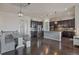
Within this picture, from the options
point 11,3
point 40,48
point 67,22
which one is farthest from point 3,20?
point 67,22

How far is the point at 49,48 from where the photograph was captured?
2814 millimetres

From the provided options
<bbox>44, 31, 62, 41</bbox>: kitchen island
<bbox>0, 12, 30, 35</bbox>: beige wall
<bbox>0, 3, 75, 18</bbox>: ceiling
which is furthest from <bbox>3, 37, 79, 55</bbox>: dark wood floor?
<bbox>0, 3, 75, 18</bbox>: ceiling

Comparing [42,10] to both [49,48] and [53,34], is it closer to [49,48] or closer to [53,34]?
[53,34]

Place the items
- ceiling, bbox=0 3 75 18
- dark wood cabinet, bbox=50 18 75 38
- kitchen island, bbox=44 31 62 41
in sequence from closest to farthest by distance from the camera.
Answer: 1. ceiling, bbox=0 3 75 18
2. dark wood cabinet, bbox=50 18 75 38
3. kitchen island, bbox=44 31 62 41

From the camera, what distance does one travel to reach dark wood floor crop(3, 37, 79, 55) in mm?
2627

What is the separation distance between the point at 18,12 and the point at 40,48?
3.97 ft

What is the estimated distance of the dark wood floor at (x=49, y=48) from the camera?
263cm

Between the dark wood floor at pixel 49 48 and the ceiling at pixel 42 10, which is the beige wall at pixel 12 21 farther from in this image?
the dark wood floor at pixel 49 48

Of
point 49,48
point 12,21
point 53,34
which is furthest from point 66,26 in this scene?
point 12,21

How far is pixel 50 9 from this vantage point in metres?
2.66

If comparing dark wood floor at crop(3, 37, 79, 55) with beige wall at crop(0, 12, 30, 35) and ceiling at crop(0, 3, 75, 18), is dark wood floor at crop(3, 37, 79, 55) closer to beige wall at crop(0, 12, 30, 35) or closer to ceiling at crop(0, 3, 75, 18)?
beige wall at crop(0, 12, 30, 35)

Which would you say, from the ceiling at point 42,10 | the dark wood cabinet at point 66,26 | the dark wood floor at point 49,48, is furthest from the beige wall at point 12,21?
the dark wood cabinet at point 66,26

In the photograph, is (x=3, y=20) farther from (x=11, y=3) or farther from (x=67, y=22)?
(x=67, y=22)

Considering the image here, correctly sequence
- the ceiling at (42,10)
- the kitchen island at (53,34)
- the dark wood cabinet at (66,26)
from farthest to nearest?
the kitchen island at (53,34)
the dark wood cabinet at (66,26)
the ceiling at (42,10)
